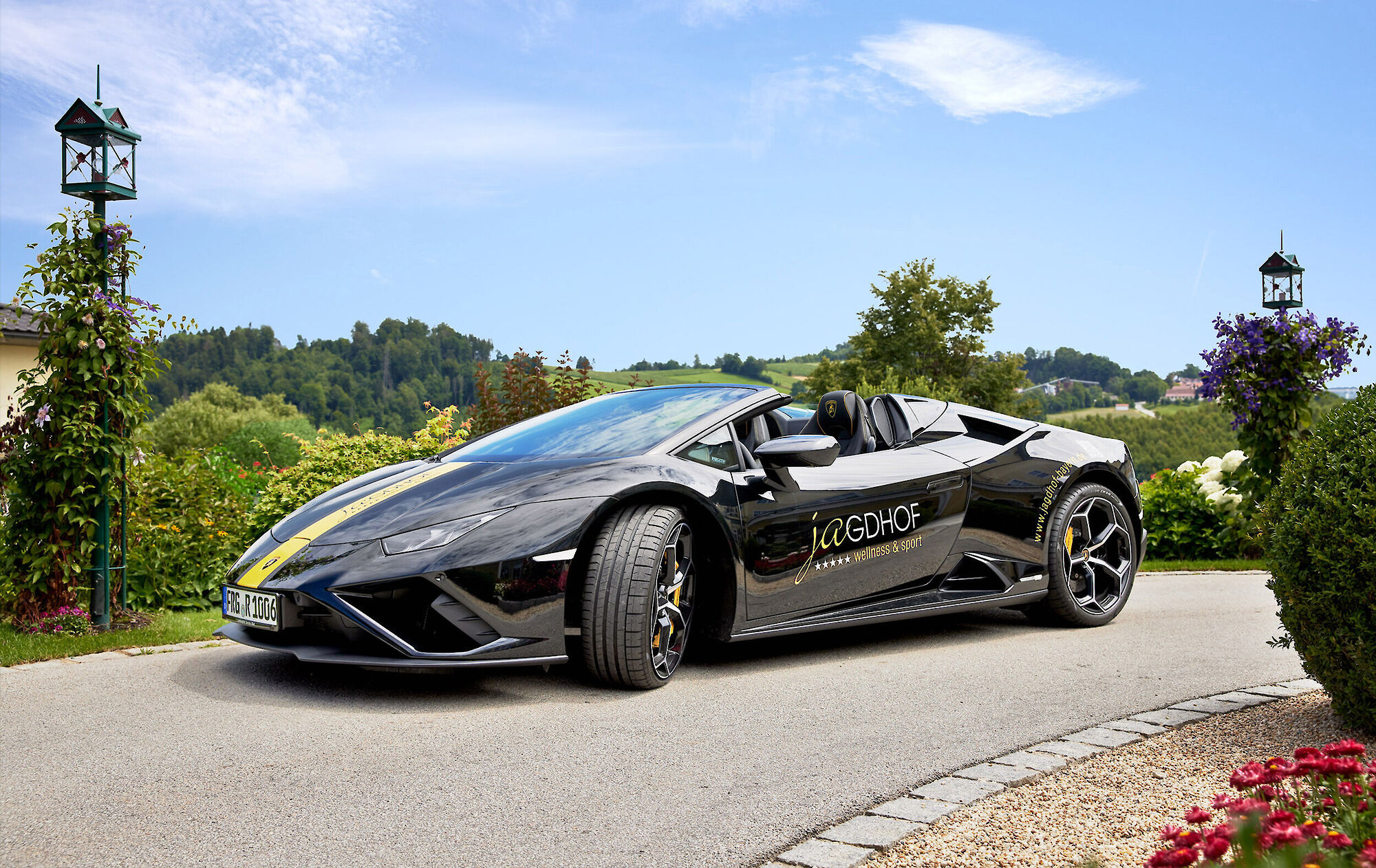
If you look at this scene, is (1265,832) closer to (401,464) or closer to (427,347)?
(401,464)

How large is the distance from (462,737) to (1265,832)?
255 centimetres

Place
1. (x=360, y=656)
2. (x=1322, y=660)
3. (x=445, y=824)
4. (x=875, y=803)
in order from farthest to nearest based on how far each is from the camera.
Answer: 1. (x=360, y=656)
2. (x=1322, y=660)
3. (x=875, y=803)
4. (x=445, y=824)

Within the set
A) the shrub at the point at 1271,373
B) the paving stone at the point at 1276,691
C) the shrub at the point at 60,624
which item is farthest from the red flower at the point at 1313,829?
the shrub at the point at 1271,373

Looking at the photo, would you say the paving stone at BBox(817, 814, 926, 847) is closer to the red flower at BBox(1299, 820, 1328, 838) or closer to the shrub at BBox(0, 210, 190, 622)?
the red flower at BBox(1299, 820, 1328, 838)

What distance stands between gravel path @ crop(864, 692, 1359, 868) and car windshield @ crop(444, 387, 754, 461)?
7.11 ft

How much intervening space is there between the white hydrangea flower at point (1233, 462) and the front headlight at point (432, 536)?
9937 mm

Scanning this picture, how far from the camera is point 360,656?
13.1 feet

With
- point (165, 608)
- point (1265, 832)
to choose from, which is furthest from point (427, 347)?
point (1265, 832)

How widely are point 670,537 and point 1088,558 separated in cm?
302

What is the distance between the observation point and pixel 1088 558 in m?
6.23

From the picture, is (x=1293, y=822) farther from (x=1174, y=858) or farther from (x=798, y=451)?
(x=798, y=451)

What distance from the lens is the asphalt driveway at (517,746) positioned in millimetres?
2807

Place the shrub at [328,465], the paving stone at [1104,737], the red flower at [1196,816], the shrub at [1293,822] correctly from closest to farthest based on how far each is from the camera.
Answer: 1. the shrub at [1293,822]
2. the red flower at [1196,816]
3. the paving stone at [1104,737]
4. the shrub at [328,465]

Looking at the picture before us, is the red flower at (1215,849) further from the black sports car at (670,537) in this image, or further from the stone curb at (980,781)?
the black sports car at (670,537)
